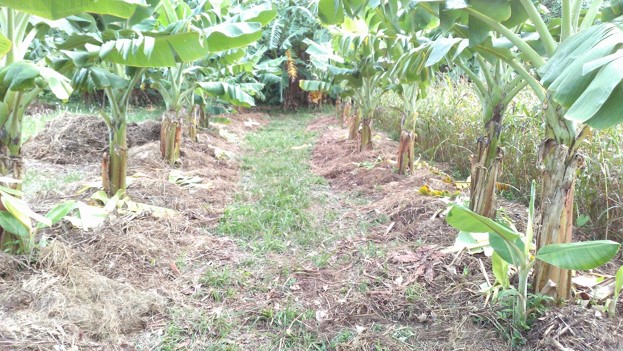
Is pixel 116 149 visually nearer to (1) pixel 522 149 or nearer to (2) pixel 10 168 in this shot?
(2) pixel 10 168

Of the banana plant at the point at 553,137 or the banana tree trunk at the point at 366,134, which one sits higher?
the banana plant at the point at 553,137

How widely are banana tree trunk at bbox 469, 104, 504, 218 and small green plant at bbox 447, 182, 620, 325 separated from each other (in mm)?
1136

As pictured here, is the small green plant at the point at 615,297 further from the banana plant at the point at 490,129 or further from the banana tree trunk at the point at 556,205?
the banana plant at the point at 490,129

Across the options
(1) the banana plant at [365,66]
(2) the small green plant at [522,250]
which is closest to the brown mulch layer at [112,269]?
(2) the small green plant at [522,250]

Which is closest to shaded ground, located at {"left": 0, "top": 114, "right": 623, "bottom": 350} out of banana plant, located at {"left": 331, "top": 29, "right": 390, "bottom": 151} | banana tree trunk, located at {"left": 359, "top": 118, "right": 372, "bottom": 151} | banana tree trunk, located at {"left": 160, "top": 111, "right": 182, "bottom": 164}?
banana tree trunk, located at {"left": 160, "top": 111, "right": 182, "bottom": 164}

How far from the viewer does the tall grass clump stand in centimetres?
380

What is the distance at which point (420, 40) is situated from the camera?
4270mm

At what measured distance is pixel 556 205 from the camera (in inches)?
95.0

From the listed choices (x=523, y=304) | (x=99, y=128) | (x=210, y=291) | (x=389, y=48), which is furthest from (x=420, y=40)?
(x=99, y=128)

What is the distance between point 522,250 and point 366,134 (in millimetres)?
5334

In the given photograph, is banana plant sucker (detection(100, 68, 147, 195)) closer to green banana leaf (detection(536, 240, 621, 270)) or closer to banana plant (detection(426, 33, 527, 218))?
banana plant (detection(426, 33, 527, 218))

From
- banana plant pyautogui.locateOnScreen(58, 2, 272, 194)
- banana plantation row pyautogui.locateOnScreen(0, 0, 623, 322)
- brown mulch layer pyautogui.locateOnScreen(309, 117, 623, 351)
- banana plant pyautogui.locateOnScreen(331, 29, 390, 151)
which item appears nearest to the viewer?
banana plantation row pyautogui.locateOnScreen(0, 0, 623, 322)

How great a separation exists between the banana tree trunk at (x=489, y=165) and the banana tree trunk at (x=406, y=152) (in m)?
2.24

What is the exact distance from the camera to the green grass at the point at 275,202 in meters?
4.06
